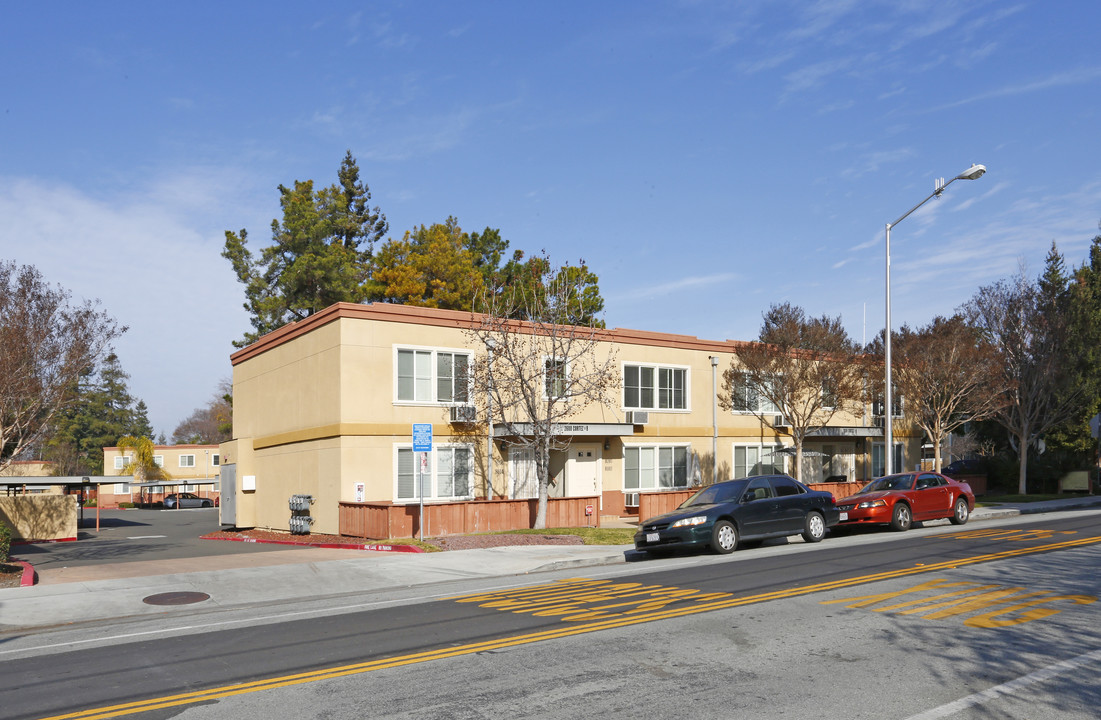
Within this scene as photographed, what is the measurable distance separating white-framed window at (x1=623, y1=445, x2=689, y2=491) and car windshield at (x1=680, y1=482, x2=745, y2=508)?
10.9 meters

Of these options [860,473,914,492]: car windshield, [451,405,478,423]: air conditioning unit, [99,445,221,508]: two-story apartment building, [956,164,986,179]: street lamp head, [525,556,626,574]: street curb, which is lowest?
[99,445,221,508]: two-story apartment building

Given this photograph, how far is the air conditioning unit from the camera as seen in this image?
84.3ft

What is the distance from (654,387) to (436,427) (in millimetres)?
9112

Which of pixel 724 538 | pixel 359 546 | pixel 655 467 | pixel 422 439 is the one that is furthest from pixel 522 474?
pixel 724 538

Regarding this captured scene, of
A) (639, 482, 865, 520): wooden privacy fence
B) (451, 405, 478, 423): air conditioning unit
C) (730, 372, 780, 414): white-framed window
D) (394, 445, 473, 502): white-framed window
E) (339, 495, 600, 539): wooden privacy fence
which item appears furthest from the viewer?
(730, 372, 780, 414): white-framed window

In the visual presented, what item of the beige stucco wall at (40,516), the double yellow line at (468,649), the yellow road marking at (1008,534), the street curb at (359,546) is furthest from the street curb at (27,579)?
the yellow road marking at (1008,534)

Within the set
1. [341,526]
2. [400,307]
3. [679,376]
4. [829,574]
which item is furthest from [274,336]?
[829,574]

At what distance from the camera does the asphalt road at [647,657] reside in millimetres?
7109

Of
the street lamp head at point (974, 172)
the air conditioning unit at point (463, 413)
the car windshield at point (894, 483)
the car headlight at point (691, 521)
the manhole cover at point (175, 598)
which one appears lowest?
the manhole cover at point (175, 598)

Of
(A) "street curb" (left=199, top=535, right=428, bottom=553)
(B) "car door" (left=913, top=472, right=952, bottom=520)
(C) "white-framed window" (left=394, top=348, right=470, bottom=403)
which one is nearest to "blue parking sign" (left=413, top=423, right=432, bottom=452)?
(A) "street curb" (left=199, top=535, right=428, bottom=553)

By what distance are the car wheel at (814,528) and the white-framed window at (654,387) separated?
416 inches

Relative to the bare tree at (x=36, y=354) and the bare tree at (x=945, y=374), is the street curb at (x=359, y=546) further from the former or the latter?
the bare tree at (x=945, y=374)

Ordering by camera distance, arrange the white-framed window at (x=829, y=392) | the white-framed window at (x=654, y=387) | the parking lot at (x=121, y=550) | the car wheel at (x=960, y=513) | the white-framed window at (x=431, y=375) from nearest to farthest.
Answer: the parking lot at (x=121, y=550), the car wheel at (x=960, y=513), the white-framed window at (x=431, y=375), the white-framed window at (x=654, y=387), the white-framed window at (x=829, y=392)

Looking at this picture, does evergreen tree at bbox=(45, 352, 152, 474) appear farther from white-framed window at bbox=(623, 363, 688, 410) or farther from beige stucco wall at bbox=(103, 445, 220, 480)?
white-framed window at bbox=(623, 363, 688, 410)
